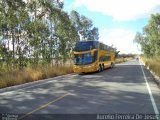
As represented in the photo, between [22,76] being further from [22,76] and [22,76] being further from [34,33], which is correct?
[34,33]

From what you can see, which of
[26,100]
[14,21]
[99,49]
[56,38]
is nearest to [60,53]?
[56,38]

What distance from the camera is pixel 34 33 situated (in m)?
30.7

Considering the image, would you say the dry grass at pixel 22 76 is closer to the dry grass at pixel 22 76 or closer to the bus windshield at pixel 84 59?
the dry grass at pixel 22 76

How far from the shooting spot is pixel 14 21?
1073 inches

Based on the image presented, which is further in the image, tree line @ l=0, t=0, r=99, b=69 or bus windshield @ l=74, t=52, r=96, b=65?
bus windshield @ l=74, t=52, r=96, b=65

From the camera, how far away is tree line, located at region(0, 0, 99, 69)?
2688cm

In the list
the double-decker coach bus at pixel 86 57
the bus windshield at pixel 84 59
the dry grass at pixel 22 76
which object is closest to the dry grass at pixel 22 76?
the dry grass at pixel 22 76

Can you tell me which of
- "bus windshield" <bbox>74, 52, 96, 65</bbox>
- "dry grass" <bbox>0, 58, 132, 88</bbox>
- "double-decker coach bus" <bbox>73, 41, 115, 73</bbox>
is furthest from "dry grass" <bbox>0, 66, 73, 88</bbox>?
"bus windshield" <bbox>74, 52, 96, 65</bbox>

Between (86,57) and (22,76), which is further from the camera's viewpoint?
(86,57)

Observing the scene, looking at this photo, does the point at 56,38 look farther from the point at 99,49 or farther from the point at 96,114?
the point at 96,114

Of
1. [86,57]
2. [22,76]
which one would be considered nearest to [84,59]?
[86,57]

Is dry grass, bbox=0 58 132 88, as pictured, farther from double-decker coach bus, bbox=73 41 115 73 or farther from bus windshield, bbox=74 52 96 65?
bus windshield, bbox=74 52 96 65

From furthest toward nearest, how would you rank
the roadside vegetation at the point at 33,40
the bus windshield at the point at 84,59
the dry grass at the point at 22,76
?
1. the bus windshield at the point at 84,59
2. the roadside vegetation at the point at 33,40
3. the dry grass at the point at 22,76

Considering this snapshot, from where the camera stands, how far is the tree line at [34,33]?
26875 mm
